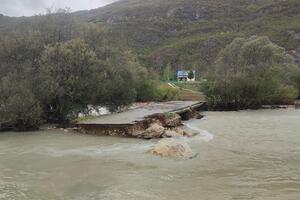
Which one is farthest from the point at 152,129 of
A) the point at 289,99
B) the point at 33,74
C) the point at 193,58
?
the point at 193,58

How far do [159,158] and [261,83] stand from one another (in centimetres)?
4140

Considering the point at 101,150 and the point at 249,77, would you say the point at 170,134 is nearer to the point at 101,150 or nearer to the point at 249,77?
the point at 101,150

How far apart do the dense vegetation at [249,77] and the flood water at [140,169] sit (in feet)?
100

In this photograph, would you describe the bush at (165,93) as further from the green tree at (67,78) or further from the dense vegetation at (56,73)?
the green tree at (67,78)

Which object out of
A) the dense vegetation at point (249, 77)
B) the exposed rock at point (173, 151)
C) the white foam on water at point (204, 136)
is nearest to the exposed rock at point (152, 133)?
the white foam on water at point (204, 136)

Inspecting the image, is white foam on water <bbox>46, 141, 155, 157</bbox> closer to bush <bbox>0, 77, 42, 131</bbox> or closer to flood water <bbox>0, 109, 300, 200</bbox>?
flood water <bbox>0, 109, 300, 200</bbox>

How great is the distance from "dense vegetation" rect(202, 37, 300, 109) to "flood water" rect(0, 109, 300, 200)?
30587mm

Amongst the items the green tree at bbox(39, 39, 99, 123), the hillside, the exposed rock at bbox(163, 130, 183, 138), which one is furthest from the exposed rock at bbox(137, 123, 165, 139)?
the hillside

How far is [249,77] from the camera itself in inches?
2371

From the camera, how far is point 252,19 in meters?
192

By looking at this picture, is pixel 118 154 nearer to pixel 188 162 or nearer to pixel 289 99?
pixel 188 162

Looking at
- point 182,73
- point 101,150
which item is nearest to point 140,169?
point 101,150

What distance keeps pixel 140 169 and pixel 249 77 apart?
4379 centimetres

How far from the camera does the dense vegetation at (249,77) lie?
5897 cm
